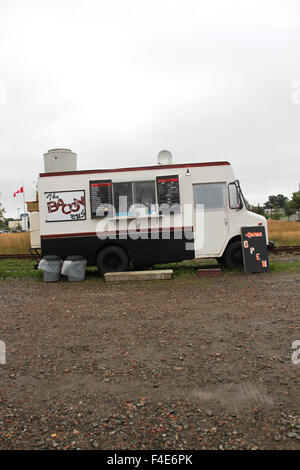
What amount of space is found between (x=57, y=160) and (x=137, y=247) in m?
3.41

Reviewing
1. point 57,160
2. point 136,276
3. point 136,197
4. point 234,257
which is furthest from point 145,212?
point 57,160

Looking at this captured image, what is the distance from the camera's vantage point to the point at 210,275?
10094 millimetres

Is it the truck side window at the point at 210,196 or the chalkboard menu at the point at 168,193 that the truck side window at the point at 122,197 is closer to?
the chalkboard menu at the point at 168,193

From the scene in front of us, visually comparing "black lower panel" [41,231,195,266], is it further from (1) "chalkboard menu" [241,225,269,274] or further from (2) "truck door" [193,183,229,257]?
(1) "chalkboard menu" [241,225,269,274]

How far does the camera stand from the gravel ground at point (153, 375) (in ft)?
9.48

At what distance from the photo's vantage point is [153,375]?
153 inches

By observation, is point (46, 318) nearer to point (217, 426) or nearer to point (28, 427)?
point (28, 427)

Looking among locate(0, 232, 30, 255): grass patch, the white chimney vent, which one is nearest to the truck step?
the white chimney vent

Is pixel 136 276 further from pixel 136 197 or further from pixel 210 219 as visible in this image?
pixel 210 219

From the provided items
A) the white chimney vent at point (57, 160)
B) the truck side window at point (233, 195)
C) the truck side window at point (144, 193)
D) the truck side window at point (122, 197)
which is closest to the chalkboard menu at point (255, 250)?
the truck side window at point (233, 195)
